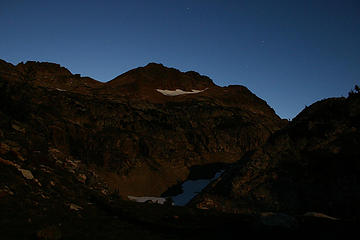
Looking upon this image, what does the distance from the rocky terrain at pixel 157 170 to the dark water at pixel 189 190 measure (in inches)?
131

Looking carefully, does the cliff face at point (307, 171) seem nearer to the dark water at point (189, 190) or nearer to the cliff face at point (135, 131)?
the dark water at point (189, 190)

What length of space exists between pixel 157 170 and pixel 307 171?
124ft

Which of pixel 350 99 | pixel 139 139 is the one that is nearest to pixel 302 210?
pixel 350 99

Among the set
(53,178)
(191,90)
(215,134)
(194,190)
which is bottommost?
(194,190)

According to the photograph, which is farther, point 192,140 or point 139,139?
point 192,140

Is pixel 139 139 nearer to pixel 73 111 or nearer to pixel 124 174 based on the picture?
pixel 124 174

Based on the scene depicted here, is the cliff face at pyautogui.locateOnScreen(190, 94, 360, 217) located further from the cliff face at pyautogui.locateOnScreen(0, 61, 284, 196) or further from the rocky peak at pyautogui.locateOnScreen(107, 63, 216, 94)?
the rocky peak at pyautogui.locateOnScreen(107, 63, 216, 94)

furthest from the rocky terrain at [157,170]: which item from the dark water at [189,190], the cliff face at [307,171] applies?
the dark water at [189,190]

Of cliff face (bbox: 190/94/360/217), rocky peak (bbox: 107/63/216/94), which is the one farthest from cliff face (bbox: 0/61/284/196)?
cliff face (bbox: 190/94/360/217)

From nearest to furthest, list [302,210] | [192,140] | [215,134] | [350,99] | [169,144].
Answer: [302,210] → [350,99] → [169,144] → [192,140] → [215,134]

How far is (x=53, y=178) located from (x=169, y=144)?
52.7 metres

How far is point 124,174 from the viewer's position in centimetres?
5362

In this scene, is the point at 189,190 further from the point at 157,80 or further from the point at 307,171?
the point at 157,80

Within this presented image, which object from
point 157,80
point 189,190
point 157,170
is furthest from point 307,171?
point 157,80
